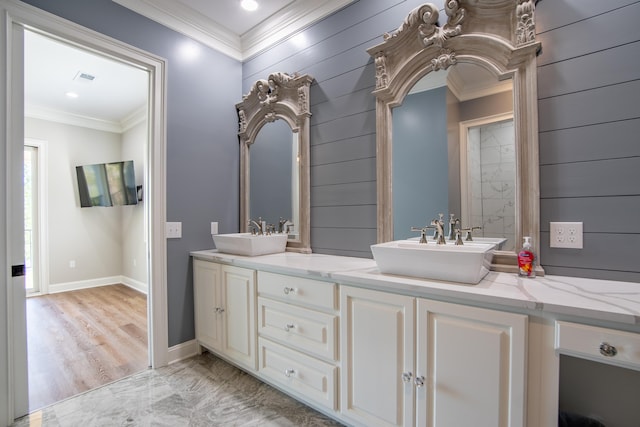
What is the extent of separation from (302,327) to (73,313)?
3500mm

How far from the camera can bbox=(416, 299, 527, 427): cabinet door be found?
102 cm

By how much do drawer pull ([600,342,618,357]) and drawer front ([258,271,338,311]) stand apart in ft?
3.20

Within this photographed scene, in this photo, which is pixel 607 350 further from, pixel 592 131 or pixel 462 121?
pixel 462 121

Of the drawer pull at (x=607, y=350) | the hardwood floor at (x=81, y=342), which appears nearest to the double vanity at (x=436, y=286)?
the drawer pull at (x=607, y=350)

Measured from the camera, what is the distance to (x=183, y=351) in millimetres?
2340

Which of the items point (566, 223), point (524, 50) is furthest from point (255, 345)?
point (524, 50)

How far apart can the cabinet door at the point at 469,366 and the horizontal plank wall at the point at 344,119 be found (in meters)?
0.84

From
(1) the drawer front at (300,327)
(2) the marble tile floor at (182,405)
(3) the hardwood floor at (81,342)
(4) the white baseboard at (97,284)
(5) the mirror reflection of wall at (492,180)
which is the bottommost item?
(3) the hardwood floor at (81,342)

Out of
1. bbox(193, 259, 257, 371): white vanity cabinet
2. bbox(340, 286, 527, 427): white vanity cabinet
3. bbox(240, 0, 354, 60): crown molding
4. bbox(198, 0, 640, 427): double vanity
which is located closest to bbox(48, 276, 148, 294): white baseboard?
bbox(193, 259, 257, 371): white vanity cabinet

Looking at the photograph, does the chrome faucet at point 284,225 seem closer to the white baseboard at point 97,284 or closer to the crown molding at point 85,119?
the white baseboard at point 97,284

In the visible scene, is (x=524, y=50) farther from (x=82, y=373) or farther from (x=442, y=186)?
(x=82, y=373)

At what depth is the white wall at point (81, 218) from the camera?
14.5 ft

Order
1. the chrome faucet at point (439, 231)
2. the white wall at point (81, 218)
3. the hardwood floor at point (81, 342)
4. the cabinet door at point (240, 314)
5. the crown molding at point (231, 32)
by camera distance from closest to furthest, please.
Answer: the chrome faucet at point (439, 231)
the cabinet door at point (240, 314)
the hardwood floor at point (81, 342)
the crown molding at point (231, 32)
the white wall at point (81, 218)

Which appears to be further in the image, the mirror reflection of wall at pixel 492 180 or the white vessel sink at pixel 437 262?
the mirror reflection of wall at pixel 492 180
